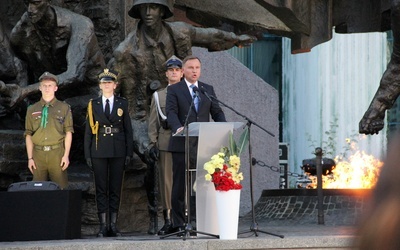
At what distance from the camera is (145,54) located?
961 cm

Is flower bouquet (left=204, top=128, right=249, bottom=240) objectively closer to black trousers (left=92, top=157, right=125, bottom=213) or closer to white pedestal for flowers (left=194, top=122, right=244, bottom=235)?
white pedestal for flowers (left=194, top=122, right=244, bottom=235)

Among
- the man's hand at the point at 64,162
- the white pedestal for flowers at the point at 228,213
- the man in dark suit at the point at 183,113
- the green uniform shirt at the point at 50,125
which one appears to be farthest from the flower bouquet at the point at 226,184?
the green uniform shirt at the point at 50,125

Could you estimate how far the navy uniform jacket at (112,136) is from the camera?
27.6 ft

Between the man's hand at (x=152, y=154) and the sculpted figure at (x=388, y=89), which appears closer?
the man's hand at (x=152, y=154)

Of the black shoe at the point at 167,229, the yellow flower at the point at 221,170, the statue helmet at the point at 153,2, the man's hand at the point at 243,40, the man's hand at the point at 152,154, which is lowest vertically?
the black shoe at the point at 167,229

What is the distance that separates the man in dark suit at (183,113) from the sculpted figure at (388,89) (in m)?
2.46

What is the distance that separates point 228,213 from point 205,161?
46cm

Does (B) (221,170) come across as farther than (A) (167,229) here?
No

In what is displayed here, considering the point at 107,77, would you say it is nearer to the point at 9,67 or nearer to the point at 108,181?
the point at 108,181

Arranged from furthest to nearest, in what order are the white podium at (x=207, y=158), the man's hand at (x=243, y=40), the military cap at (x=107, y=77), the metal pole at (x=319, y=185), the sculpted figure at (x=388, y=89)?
the man's hand at (x=243, y=40) < the metal pole at (x=319, y=185) < the sculpted figure at (x=388, y=89) < the military cap at (x=107, y=77) < the white podium at (x=207, y=158)

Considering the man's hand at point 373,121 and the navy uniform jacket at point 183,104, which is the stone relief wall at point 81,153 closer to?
the navy uniform jacket at point 183,104

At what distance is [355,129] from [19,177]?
1371 cm

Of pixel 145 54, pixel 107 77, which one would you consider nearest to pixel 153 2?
pixel 145 54

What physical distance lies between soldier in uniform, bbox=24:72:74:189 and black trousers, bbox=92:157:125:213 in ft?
1.00
